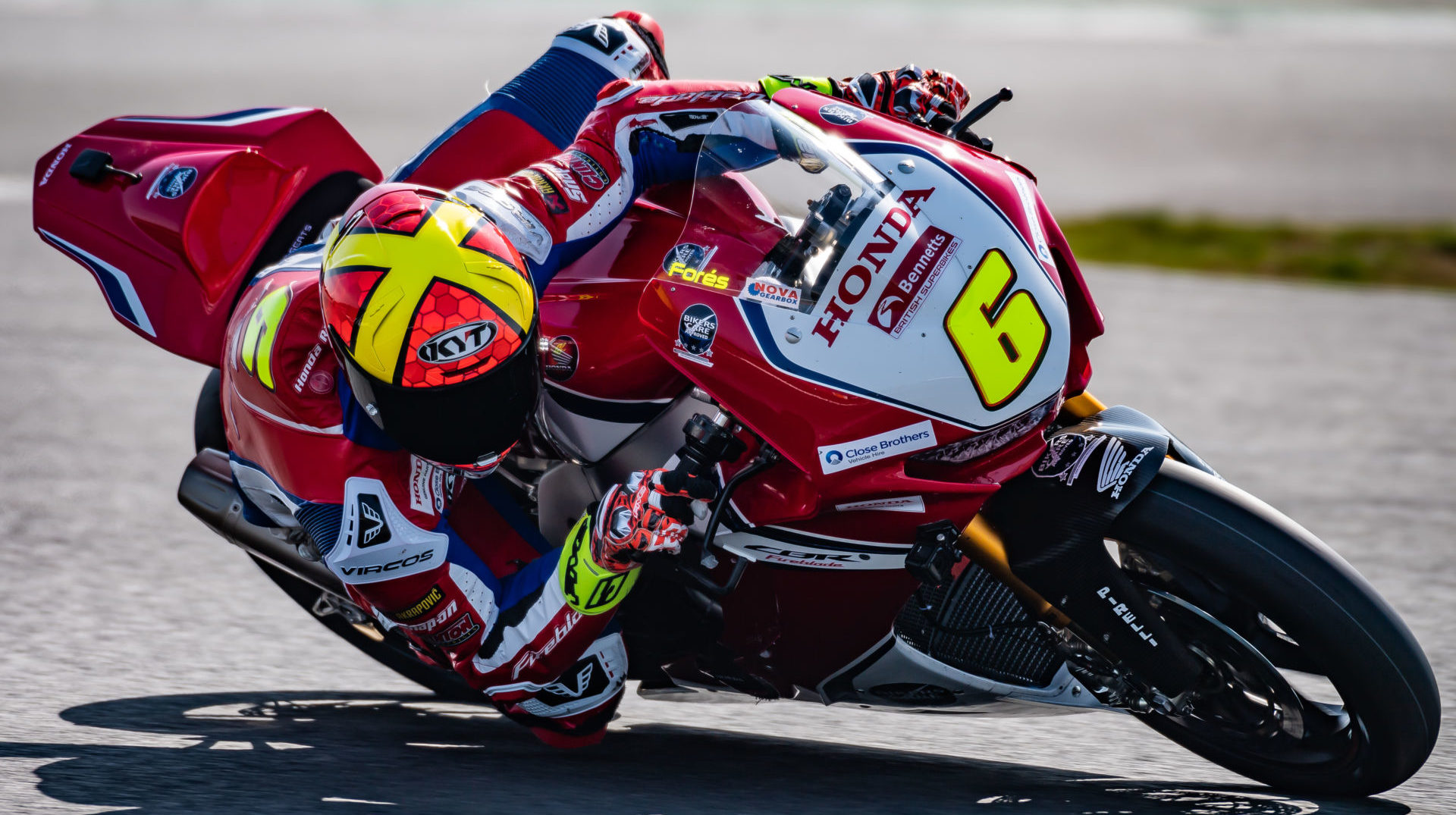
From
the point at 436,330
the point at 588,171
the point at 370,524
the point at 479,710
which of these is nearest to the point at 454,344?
the point at 436,330

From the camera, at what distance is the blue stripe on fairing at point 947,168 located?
2.73 metres

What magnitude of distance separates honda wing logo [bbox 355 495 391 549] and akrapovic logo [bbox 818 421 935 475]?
35.4 inches

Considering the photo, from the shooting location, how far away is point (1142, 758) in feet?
11.1

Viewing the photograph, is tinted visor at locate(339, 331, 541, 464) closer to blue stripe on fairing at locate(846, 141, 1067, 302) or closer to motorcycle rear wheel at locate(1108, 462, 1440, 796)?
blue stripe on fairing at locate(846, 141, 1067, 302)

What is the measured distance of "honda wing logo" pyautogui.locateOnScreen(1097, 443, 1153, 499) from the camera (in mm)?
2734

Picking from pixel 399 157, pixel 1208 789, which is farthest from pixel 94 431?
pixel 399 157

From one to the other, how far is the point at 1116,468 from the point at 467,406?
116 cm

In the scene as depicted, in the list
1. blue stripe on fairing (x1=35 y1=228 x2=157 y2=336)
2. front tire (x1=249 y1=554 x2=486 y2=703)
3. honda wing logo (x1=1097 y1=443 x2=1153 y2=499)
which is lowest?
front tire (x1=249 y1=554 x2=486 y2=703)

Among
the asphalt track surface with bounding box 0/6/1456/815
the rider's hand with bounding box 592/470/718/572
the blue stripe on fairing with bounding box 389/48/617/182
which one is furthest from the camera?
the blue stripe on fairing with bounding box 389/48/617/182

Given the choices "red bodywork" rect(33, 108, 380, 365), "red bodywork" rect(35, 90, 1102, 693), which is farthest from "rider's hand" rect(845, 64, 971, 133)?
"red bodywork" rect(33, 108, 380, 365)

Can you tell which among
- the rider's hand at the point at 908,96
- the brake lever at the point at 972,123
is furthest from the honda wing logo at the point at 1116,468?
the rider's hand at the point at 908,96

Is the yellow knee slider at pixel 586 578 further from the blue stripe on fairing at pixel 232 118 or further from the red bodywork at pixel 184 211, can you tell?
the blue stripe on fairing at pixel 232 118

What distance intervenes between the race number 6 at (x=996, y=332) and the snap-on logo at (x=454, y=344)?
32.2 inches

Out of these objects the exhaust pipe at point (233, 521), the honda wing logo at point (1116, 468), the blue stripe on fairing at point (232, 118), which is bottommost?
the exhaust pipe at point (233, 521)
